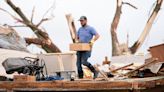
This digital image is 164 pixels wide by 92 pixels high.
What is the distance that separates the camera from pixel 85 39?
9781 mm

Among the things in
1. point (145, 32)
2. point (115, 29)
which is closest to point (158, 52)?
point (145, 32)

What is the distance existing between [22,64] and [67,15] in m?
5.48

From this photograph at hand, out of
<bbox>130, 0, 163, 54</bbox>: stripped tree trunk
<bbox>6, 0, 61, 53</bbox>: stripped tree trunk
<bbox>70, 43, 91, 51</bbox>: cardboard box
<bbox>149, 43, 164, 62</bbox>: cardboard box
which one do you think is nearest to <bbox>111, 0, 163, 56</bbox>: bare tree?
<bbox>130, 0, 163, 54</bbox>: stripped tree trunk

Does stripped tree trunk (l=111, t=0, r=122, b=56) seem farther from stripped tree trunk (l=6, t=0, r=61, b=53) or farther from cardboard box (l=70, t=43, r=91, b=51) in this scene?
cardboard box (l=70, t=43, r=91, b=51)

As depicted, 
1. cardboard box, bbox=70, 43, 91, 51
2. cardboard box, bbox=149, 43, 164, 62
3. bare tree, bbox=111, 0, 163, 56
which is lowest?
cardboard box, bbox=149, 43, 164, 62

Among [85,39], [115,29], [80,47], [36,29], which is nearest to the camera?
[80,47]

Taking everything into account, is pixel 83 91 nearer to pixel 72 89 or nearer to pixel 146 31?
pixel 72 89

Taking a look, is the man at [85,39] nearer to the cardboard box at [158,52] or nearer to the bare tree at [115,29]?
the cardboard box at [158,52]

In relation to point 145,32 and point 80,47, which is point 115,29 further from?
point 80,47

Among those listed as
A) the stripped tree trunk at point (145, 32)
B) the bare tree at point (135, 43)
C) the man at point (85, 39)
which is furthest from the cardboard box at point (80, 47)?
the stripped tree trunk at point (145, 32)

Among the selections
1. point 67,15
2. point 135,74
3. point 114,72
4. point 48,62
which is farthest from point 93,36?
point 67,15

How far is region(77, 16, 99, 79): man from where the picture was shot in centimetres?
944

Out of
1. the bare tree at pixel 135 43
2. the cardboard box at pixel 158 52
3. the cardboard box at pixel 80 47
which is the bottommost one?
the cardboard box at pixel 158 52

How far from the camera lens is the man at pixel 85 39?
944 cm
